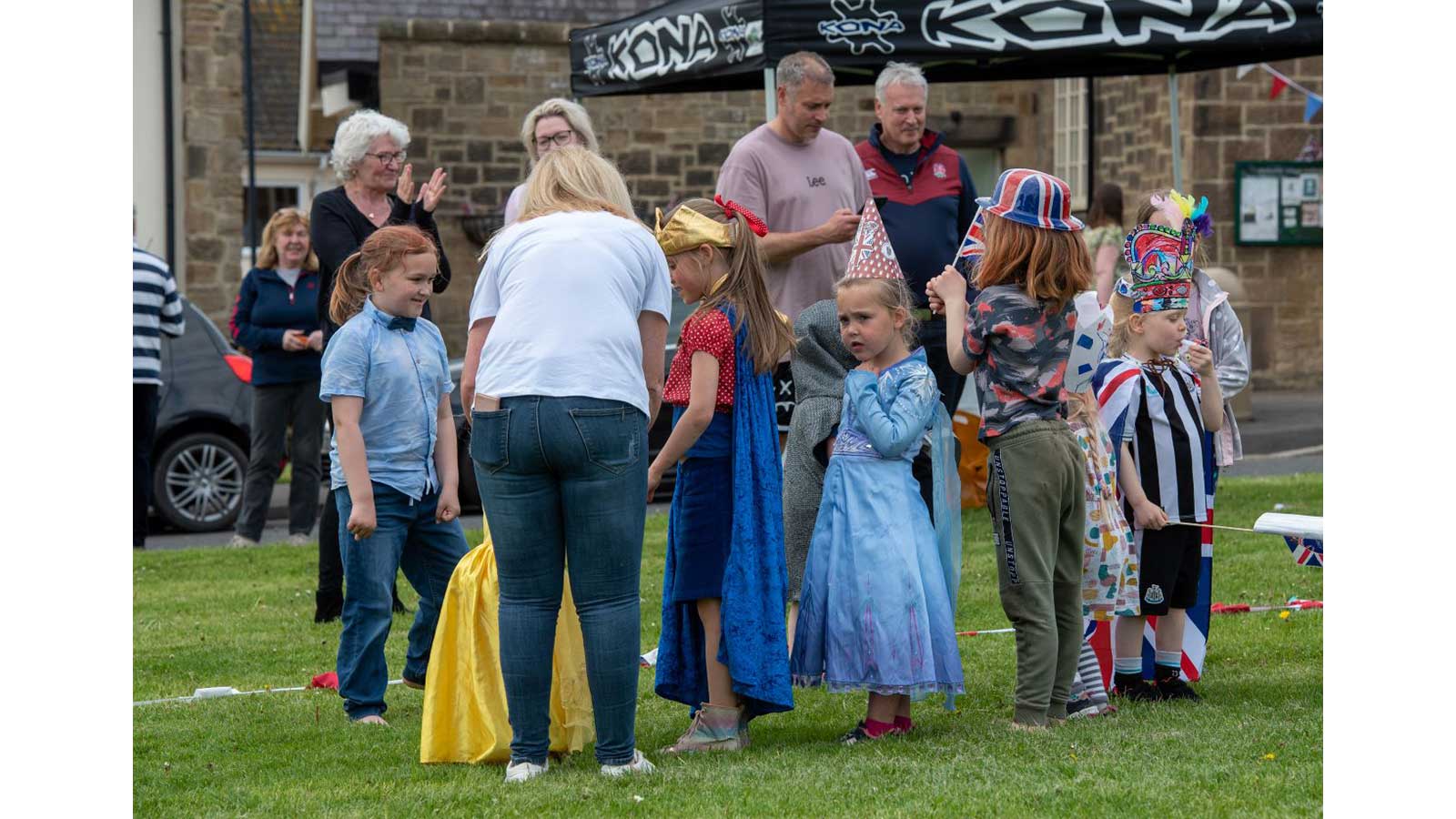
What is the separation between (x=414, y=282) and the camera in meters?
5.80

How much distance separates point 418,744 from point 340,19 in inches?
774

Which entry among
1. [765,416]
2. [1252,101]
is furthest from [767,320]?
[1252,101]

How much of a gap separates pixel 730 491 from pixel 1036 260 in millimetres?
1109

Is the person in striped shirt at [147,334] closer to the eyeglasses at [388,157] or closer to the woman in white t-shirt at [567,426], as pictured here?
the eyeglasses at [388,157]

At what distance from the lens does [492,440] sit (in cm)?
480

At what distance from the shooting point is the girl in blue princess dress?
5344mm

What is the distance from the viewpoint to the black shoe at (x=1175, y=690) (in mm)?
5988

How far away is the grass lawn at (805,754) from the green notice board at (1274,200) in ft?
45.2

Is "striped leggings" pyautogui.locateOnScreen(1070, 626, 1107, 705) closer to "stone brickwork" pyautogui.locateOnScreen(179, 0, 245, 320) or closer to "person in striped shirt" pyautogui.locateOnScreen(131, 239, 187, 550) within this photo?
"person in striped shirt" pyautogui.locateOnScreen(131, 239, 187, 550)

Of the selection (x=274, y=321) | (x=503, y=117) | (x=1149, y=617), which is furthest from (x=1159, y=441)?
(x=503, y=117)

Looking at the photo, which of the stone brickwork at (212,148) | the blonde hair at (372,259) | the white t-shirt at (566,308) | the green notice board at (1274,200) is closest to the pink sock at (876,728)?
the white t-shirt at (566,308)

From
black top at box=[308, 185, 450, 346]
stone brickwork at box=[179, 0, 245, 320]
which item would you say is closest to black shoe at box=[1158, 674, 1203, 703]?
black top at box=[308, 185, 450, 346]

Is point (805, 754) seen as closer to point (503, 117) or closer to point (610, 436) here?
point (610, 436)

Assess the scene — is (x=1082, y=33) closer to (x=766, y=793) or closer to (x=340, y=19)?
(x=766, y=793)
